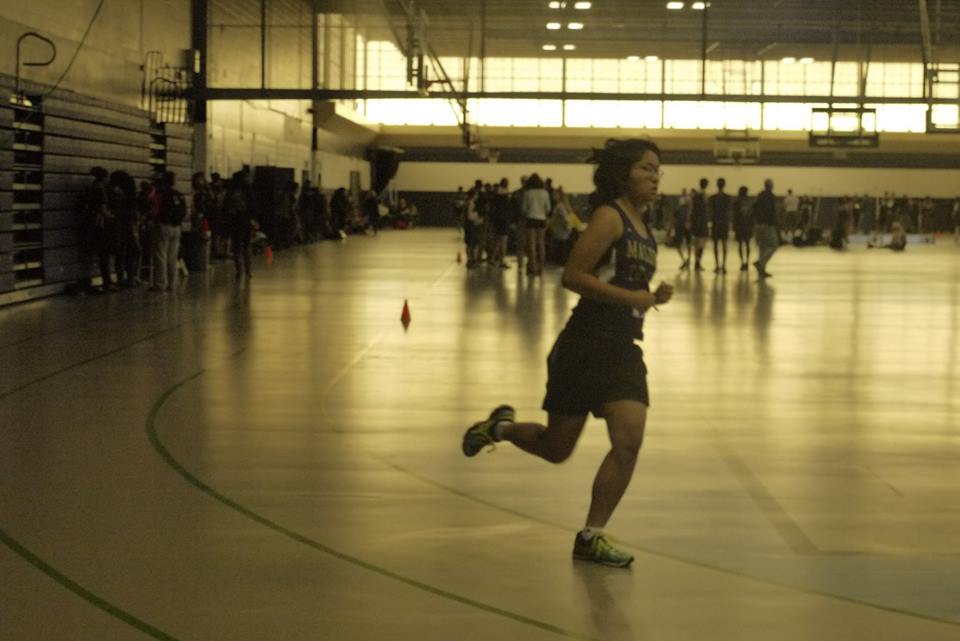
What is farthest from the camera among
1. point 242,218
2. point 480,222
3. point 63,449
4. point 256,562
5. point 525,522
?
point 480,222

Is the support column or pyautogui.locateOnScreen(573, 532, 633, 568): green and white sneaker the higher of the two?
the support column

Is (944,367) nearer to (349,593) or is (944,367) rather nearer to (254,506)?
(254,506)

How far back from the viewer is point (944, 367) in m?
14.0

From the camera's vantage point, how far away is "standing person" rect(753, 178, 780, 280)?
28172mm

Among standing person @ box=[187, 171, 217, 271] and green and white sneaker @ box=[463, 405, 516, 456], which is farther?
standing person @ box=[187, 171, 217, 271]

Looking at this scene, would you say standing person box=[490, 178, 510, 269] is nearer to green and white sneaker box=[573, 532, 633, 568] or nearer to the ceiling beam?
the ceiling beam

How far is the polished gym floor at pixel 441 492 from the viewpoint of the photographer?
5.59 m

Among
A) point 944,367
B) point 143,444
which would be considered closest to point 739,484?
point 143,444

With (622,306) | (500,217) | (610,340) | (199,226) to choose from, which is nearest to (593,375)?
(610,340)

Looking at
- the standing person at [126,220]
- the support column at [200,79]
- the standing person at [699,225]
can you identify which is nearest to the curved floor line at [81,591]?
the standing person at [126,220]

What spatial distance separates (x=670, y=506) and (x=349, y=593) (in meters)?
2.26

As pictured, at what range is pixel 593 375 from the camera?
6367mm

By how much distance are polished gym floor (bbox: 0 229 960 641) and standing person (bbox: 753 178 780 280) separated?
11318 millimetres

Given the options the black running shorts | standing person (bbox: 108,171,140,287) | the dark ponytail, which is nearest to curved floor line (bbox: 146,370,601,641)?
the black running shorts
